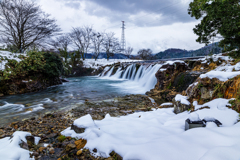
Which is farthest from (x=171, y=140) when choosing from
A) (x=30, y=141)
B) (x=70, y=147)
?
(x=30, y=141)

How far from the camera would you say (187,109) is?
320cm

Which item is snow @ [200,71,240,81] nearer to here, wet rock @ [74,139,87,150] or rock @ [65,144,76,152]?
wet rock @ [74,139,87,150]

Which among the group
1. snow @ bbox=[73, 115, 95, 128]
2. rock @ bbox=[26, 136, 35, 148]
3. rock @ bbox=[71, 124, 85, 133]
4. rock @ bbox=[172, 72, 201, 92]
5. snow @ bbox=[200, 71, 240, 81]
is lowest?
rock @ bbox=[26, 136, 35, 148]

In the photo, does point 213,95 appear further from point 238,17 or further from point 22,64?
point 22,64

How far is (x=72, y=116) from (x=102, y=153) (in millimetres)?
2774

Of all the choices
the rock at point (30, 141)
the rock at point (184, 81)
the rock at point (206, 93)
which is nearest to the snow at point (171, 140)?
the rock at point (206, 93)

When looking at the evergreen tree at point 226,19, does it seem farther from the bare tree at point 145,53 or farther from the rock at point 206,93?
the bare tree at point 145,53

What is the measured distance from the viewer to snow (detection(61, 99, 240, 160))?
4.68ft

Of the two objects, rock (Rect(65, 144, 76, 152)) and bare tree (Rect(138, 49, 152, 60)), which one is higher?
bare tree (Rect(138, 49, 152, 60))

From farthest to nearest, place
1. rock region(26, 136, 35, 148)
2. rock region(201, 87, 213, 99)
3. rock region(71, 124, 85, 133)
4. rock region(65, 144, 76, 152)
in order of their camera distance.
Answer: rock region(201, 87, 213, 99), rock region(71, 124, 85, 133), rock region(26, 136, 35, 148), rock region(65, 144, 76, 152)

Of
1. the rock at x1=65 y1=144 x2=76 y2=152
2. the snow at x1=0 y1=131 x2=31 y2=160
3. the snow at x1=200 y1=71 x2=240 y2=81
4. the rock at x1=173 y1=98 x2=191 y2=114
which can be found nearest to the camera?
the snow at x1=0 y1=131 x2=31 y2=160

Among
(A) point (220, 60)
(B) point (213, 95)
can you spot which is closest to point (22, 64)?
(B) point (213, 95)

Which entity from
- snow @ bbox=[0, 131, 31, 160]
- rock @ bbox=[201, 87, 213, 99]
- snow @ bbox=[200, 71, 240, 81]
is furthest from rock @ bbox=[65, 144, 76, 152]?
snow @ bbox=[200, 71, 240, 81]

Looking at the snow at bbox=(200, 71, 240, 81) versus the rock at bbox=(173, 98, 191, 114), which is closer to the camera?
the snow at bbox=(200, 71, 240, 81)
